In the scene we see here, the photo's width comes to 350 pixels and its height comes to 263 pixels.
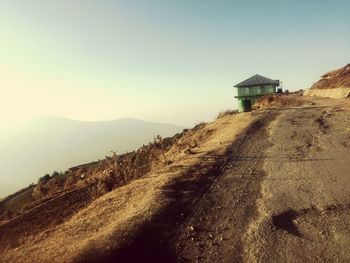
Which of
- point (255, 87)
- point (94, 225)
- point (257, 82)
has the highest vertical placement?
point (257, 82)

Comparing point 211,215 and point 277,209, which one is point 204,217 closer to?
point 211,215

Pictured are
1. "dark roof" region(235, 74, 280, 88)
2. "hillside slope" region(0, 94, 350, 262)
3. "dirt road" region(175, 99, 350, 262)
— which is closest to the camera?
"dirt road" region(175, 99, 350, 262)

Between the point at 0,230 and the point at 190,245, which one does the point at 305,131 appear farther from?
the point at 0,230

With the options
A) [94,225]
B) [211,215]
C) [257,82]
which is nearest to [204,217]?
[211,215]

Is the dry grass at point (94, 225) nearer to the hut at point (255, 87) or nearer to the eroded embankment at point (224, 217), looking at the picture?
the eroded embankment at point (224, 217)

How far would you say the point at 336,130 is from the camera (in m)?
15.6

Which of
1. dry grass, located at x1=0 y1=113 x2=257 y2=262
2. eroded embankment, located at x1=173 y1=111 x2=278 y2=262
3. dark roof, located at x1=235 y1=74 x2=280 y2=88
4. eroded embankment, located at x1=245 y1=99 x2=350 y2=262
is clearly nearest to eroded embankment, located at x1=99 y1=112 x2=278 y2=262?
eroded embankment, located at x1=173 y1=111 x2=278 y2=262

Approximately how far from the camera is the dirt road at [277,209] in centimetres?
644

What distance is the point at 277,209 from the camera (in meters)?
8.08

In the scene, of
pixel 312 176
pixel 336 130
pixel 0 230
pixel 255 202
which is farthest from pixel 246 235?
pixel 336 130

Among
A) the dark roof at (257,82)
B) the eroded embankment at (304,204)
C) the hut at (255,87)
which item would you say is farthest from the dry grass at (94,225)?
the dark roof at (257,82)

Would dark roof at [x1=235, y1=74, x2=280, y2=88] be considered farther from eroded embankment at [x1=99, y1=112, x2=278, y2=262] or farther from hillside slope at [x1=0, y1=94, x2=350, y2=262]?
eroded embankment at [x1=99, y1=112, x2=278, y2=262]

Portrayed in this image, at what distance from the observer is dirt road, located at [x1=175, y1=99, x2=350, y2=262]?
6.44m

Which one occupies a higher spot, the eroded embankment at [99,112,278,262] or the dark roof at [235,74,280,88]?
the dark roof at [235,74,280,88]
